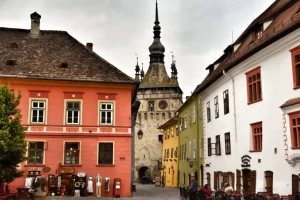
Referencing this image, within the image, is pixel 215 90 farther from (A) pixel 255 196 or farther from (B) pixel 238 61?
(A) pixel 255 196

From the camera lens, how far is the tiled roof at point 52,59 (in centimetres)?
2763

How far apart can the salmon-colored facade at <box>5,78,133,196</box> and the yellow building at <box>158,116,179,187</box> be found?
19089 millimetres

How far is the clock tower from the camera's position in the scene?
7594cm

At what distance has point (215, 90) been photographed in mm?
26219

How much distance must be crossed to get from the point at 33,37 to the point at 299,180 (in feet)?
78.9

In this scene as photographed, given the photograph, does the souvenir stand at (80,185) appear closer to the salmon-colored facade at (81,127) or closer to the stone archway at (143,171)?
the salmon-colored facade at (81,127)

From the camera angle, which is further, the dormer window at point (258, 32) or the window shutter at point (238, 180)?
the window shutter at point (238, 180)

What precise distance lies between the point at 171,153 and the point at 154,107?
2926cm

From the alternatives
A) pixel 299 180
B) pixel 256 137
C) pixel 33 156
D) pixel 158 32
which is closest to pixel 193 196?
pixel 256 137

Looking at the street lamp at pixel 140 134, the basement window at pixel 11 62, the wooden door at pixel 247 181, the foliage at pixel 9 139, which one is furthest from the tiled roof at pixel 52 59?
the street lamp at pixel 140 134

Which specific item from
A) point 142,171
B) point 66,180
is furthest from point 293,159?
point 142,171

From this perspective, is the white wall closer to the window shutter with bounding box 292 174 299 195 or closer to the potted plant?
the window shutter with bounding box 292 174 299 195

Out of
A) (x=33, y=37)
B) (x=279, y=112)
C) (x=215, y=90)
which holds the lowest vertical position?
(x=279, y=112)

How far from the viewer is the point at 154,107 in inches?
3155
